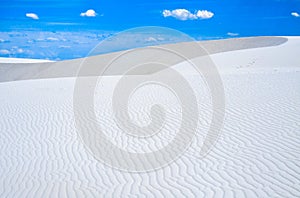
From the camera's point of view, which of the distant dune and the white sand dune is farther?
the distant dune

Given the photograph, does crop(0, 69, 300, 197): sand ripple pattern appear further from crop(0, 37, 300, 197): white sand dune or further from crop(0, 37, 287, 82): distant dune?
crop(0, 37, 287, 82): distant dune

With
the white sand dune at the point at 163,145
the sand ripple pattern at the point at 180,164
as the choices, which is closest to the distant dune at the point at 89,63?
the white sand dune at the point at 163,145

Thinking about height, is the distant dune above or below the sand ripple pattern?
above

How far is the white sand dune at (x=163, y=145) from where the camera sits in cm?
557

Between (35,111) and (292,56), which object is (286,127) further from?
(292,56)

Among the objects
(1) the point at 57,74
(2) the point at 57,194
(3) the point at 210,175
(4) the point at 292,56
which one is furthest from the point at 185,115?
(1) the point at 57,74

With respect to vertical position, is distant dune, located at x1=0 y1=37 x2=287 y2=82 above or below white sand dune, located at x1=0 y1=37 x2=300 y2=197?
above

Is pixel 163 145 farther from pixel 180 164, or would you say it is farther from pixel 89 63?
pixel 89 63

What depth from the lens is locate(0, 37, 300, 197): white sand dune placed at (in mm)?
5566

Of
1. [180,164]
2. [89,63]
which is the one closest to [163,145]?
[180,164]

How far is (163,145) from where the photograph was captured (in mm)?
7898

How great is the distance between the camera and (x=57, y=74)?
3606cm

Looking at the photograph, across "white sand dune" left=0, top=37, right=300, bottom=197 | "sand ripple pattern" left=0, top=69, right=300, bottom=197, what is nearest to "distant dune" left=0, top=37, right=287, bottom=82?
"white sand dune" left=0, top=37, right=300, bottom=197

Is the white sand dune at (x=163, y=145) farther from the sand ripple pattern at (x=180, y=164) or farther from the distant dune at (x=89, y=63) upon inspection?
the distant dune at (x=89, y=63)
